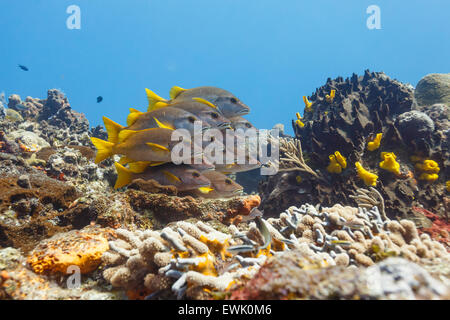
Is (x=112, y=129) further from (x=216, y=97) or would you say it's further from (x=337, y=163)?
(x=337, y=163)

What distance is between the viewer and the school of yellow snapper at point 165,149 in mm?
2660

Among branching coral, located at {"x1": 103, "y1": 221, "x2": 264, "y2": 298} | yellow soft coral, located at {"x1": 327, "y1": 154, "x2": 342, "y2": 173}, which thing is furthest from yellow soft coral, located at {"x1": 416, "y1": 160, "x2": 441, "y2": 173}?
branching coral, located at {"x1": 103, "y1": 221, "x2": 264, "y2": 298}

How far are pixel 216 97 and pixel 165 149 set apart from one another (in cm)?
179

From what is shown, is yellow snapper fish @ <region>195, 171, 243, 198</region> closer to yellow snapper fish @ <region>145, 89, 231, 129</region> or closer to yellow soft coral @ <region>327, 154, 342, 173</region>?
yellow snapper fish @ <region>145, 89, 231, 129</region>

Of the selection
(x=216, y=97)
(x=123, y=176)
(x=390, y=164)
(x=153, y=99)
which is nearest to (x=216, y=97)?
(x=216, y=97)

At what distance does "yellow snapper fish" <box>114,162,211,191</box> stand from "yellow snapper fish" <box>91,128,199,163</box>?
0.77ft

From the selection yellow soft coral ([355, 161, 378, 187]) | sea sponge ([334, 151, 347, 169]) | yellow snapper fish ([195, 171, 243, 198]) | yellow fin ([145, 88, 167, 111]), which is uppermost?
yellow fin ([145, 88, 167, 111])

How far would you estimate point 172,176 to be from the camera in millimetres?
2895

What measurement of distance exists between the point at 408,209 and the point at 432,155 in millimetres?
1833

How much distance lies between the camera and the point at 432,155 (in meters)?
5.05

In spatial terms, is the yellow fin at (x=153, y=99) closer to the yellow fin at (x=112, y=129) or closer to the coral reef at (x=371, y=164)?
the yellow fin at (x=112, y=129)

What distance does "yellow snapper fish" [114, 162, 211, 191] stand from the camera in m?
2.88
